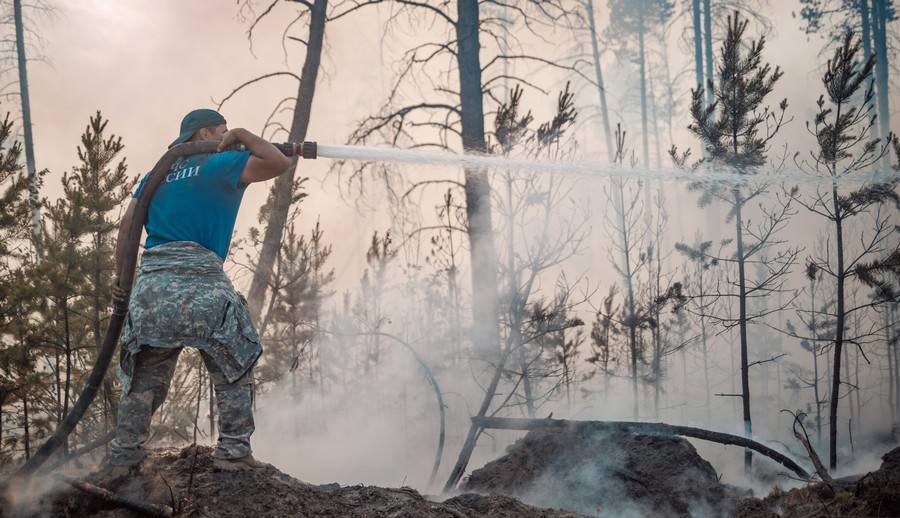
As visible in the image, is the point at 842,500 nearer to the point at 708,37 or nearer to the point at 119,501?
Result: the point at 119,501

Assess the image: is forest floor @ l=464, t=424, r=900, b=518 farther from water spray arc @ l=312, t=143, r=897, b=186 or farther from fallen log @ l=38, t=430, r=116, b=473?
fallen log @ l=38, t=430, r=116, b=473

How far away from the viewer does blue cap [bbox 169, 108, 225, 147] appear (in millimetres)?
4422

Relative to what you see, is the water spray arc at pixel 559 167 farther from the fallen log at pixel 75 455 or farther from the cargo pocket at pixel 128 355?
the fallen log at pixel 75 455

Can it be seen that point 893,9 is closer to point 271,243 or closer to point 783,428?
point 783,428

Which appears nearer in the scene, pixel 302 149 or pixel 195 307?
pixel 195 307

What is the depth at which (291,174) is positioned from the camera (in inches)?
347

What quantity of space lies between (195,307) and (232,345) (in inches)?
12.4

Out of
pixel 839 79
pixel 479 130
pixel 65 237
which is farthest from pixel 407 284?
pixel 839 79

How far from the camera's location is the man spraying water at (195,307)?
3.87 meters

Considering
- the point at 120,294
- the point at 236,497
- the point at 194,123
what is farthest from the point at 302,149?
the point at 236,497

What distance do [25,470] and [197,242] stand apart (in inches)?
67.2

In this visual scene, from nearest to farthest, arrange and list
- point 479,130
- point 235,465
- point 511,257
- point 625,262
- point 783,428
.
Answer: point 235,465 → point 511,257 → point 479,130 → point 625,262 → point 783,428

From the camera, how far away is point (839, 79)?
945 cm

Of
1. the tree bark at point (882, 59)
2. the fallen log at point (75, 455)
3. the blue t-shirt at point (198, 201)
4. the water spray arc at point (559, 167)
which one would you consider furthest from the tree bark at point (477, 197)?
the tree bark at point (882, 59)
